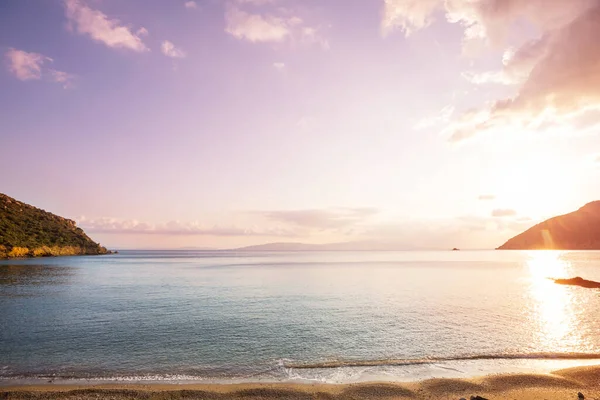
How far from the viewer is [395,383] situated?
74.3 feet

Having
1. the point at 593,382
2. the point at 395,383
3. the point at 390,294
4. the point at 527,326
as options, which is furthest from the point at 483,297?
the point at 395,383

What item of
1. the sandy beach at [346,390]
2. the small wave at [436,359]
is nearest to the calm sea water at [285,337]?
the small wave at [436,359]

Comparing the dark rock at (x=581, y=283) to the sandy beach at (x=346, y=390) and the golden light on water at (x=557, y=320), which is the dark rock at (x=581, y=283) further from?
the sandy beach at (x=346, y=390)

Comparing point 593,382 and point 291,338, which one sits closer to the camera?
point 593,382

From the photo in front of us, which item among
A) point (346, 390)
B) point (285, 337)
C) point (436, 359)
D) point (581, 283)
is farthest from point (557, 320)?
point (581, 283)

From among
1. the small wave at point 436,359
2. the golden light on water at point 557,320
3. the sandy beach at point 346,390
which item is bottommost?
the golden light on water at point 557,320

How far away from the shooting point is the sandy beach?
805 inches

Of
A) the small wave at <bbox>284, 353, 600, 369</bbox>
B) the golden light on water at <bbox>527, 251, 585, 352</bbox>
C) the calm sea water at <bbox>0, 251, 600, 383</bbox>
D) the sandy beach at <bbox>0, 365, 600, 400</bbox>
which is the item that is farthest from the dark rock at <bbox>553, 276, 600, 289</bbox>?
the sandy beach at <bbox>0, 365, 600, 400</bbox>

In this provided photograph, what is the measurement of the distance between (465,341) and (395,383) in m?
15.2

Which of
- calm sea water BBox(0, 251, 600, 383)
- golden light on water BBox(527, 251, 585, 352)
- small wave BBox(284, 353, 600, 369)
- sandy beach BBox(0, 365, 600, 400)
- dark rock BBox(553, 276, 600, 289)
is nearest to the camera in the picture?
sandy beach BBox(0, 365, 600, 400)

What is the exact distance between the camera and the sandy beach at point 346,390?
2045 cm

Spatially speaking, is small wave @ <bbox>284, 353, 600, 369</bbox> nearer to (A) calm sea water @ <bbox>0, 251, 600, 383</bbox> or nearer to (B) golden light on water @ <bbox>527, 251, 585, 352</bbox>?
(A) calm sea water @ <bbox>0, 251, 600, 383</bbox>

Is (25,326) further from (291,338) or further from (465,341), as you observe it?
(465,341)

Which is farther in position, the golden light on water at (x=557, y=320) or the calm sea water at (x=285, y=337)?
the golden light on water at (x=557, y=320)
